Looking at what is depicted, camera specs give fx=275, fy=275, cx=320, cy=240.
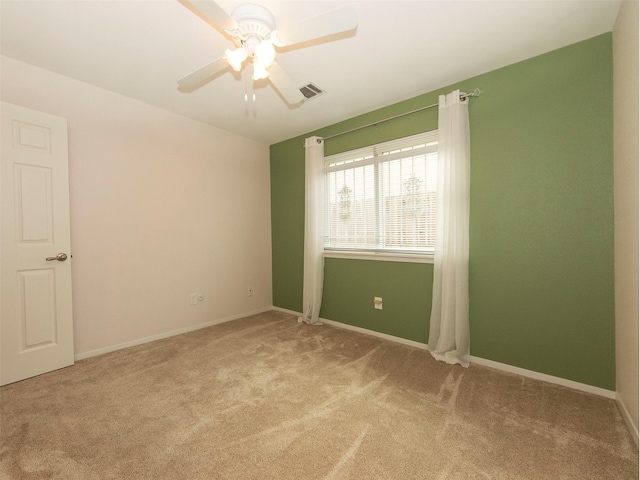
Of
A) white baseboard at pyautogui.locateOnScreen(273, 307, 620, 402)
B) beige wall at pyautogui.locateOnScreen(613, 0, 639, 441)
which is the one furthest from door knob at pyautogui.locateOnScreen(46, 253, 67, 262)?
beige wall at pyautogui.locateOnScreen(613, 0, 639, 441)

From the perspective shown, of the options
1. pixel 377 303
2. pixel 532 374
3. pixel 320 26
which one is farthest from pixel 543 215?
pixel 320 26

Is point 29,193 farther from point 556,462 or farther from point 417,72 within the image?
point 556,462

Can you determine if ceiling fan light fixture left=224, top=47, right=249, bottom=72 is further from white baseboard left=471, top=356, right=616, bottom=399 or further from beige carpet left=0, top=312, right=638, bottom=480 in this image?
white baseboard left=471, top=356, right=616, bottom=399

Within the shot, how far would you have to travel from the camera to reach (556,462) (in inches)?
55.9

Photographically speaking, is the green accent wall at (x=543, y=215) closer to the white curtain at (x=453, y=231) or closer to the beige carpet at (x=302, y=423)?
the white curtain at (x=453, y=231)

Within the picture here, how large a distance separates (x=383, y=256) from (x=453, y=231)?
83cm

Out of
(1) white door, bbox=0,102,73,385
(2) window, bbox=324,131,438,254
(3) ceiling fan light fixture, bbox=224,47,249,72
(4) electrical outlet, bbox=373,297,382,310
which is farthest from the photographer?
(4) electrical outlet, bbox=373,297,382,310

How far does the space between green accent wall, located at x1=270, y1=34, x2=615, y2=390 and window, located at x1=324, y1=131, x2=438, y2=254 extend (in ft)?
0.89

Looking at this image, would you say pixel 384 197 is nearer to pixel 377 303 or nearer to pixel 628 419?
pixel 377 303

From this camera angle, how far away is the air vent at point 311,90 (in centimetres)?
258

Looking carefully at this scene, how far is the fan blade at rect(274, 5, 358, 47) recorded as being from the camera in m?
1.31

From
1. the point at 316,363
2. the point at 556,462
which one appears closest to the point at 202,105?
the point at 316,363

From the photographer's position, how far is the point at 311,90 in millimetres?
2654

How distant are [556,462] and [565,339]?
1053 mm
